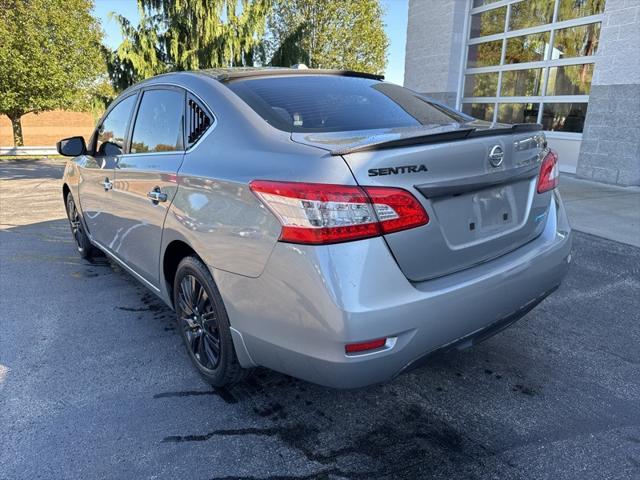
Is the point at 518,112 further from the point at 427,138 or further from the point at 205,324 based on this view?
the point at 205,324

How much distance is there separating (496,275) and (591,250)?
11.8 feet

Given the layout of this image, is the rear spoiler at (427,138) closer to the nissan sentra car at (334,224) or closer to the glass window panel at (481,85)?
the nissan sentra car at (334,224)

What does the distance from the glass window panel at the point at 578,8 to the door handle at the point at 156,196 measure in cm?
968

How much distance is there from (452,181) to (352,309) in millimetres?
705

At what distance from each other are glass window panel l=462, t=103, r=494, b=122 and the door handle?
1095 centimetres

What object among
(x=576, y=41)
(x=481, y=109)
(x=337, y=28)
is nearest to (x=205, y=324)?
(x=576, y=41)

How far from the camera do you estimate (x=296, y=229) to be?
1808 millimetres

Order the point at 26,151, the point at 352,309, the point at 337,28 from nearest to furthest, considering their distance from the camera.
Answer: the point at 352,309, the point at 26,151, the point at 337,28

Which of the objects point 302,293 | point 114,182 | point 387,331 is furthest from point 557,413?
point 114,182

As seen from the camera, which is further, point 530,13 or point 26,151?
point 26,151

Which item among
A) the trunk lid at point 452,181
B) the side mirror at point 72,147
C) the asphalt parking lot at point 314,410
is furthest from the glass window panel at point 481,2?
the trunk lid at point 452,181

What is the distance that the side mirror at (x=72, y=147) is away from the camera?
416 centimetres

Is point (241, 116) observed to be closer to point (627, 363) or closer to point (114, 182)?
point (114, 182)

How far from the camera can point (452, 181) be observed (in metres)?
1.98
